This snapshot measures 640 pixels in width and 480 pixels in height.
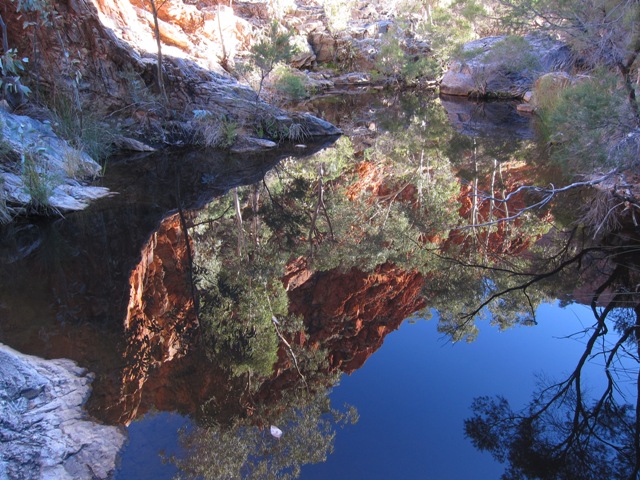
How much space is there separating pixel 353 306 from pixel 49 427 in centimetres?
286

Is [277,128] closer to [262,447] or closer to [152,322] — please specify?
[152,322]

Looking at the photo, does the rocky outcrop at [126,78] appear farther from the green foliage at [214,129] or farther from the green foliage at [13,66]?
the green foliage at [13,66]

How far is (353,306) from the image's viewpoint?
4.73 meters

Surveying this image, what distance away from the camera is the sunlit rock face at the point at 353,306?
13.5 ft

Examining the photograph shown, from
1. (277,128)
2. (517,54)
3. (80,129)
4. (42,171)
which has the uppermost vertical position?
(517,54)

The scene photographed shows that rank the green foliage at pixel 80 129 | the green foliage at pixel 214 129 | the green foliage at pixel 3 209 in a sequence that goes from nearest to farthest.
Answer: the green foliage at pixel 3 209 < the green foliage at pixel 80 129 < the green foliage at pixel 214 129

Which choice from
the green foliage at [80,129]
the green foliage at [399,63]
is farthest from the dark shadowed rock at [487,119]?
the green foliage at [80,129]

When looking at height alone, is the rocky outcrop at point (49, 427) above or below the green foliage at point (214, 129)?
below

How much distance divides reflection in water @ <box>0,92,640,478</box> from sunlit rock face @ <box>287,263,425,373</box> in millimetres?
21

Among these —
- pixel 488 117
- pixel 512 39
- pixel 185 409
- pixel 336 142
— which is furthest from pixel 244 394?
pixel 512 39

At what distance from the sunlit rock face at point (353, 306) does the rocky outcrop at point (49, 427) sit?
1.84m

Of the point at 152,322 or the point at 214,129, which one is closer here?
the point at 152,322

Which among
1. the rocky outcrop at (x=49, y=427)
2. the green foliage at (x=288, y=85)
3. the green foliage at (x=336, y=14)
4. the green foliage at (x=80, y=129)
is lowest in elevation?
the rocky outcrop at (x=49, y=427)

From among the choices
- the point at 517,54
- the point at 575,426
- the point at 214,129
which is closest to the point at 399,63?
the point at 517,54
